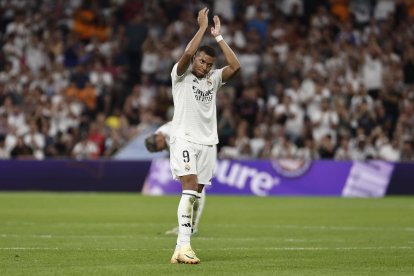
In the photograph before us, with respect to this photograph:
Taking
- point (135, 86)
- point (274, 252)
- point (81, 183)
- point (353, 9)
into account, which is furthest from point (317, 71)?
point (274, 252)

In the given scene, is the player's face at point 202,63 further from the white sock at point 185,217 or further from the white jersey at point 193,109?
the white sock at point 185,217

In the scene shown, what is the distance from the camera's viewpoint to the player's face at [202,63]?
11961 mm

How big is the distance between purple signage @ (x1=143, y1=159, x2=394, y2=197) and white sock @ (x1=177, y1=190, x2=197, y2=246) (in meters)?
15.6

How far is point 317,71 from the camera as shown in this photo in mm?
30234

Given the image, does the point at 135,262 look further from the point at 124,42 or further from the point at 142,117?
the point at 124,42

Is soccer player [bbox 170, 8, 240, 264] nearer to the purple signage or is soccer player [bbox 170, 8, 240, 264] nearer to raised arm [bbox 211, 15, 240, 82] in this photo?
raised arm [bbox 211, 15, 240, 82]

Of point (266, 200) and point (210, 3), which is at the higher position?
point (210, 3)

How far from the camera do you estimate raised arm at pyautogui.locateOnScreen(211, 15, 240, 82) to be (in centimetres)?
1219

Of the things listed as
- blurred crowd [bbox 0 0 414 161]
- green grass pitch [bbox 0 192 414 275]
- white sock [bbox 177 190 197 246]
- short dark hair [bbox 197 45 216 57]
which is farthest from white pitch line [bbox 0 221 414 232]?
blurred crowd [bbox 0 0 414 161]

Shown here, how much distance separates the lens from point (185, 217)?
11.6 metres

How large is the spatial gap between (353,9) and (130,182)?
31.9ft

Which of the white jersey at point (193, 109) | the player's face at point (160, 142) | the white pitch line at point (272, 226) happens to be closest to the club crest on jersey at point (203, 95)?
the white jersey at point (193, 109)

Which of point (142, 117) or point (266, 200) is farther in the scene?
point (142, 117)

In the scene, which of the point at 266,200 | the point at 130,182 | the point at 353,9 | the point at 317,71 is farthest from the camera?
the point at 353,9
